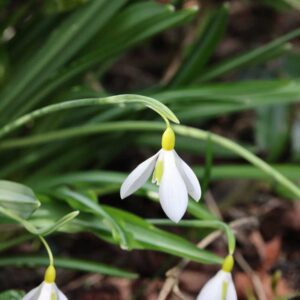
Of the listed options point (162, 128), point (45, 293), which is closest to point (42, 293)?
point (45, 293)

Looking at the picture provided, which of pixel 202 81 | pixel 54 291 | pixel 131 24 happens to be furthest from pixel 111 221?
pixel 202 81

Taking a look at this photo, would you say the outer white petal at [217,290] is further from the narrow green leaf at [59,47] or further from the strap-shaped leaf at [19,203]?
the narrow green leaf at [59,47]

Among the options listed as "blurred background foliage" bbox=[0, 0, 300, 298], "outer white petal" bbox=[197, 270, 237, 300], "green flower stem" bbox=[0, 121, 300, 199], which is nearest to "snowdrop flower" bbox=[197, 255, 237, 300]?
"outer white petal" bbox=[197, 270, 237, 300]

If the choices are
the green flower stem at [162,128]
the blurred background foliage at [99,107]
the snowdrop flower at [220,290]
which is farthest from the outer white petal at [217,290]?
the green flower stem at [162,128]

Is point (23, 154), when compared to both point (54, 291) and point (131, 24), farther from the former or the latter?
point (54, 291)

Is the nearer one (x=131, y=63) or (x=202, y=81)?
(x=202, y=81)
